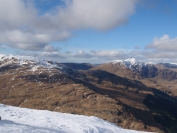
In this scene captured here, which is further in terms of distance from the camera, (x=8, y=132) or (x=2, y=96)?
(x=2, y=96)

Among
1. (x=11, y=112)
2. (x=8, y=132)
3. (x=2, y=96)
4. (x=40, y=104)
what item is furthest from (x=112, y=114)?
(x=8, y=132)

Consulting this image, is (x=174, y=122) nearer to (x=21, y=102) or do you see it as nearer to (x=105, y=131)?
(x=21, y=102)

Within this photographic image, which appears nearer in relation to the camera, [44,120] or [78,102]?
[44,120]

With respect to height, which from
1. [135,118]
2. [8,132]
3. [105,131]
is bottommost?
[135,118]

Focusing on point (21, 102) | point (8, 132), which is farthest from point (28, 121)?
point (21, 102)

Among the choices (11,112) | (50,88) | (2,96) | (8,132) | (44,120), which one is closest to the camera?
(8,132)

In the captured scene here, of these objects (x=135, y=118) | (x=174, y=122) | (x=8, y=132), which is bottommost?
(x=174, y=122)

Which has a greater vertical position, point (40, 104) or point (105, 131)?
point (105, 131)

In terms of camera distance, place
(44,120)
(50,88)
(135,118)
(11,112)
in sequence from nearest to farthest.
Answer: (44,120) → (11,112) → (135,118) → (50,88)

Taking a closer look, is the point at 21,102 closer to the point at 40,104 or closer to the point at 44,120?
the point at 40,104
